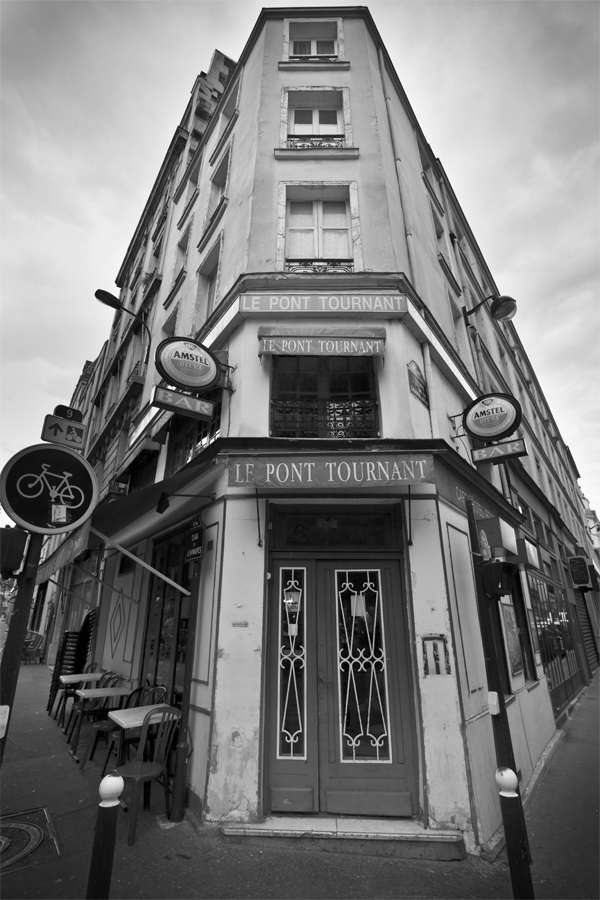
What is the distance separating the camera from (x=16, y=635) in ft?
11.2

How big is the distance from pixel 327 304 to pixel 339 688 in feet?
17.5

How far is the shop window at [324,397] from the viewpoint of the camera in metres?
6.42

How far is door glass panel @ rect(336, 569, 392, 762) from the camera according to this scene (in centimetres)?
515

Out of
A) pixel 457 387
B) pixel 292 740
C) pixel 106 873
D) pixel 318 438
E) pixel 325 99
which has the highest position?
pixel 325 99

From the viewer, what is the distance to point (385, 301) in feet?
22.6

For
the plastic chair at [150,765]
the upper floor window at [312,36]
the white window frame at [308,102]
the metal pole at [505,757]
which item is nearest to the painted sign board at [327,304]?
the metal pole at [505,757]

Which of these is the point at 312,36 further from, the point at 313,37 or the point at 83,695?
the point at 83,695

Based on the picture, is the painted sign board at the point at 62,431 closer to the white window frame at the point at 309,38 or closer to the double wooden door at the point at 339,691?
the double wooden door at the point at 339,691

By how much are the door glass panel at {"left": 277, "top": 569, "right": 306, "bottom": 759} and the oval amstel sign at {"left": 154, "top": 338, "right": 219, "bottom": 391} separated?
3017 millimetres

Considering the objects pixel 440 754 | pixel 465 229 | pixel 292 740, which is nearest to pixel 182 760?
pixel 292 740

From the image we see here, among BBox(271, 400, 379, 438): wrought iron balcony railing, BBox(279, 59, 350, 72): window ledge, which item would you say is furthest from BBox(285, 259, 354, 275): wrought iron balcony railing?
BBox(279, 59, 350, 72): window ledge

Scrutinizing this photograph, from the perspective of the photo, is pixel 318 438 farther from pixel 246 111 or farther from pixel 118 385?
pixel 118 385

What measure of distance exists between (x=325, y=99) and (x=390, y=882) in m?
13.0

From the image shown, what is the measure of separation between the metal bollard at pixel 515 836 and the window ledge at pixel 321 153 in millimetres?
9889
